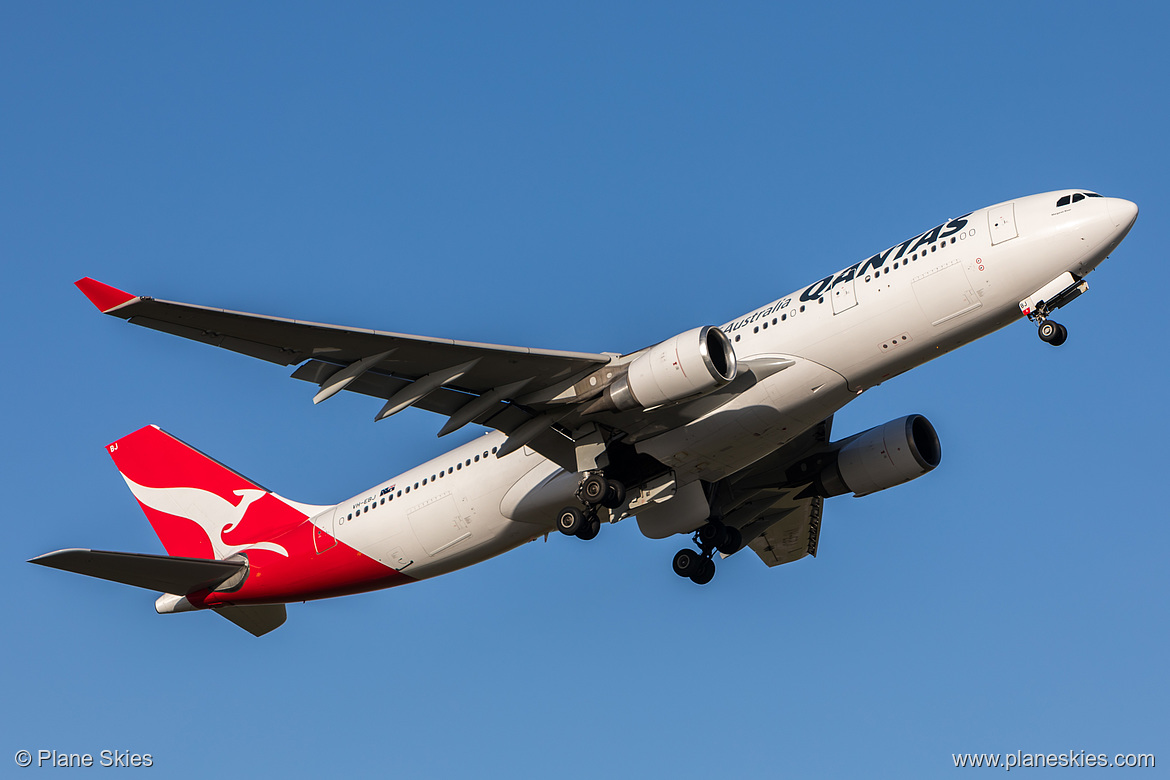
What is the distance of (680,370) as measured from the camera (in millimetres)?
20828

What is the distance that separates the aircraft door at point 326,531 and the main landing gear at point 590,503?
5.73 meters

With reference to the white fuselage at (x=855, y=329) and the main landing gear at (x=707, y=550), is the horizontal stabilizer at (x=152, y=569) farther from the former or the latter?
the main landing gear at (x=707, y=550)

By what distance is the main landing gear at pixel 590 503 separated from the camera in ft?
75.9

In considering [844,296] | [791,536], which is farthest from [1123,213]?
[791,536]

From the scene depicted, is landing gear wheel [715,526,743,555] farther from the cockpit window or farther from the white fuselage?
the cockpit window

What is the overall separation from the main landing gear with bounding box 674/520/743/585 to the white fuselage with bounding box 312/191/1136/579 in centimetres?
378

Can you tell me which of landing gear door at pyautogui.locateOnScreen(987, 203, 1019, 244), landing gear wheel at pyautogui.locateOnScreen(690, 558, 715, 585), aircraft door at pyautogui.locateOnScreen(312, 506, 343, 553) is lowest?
landing gear wheel at pyautogui.locateOnScreen(690, 558, 715, 585)

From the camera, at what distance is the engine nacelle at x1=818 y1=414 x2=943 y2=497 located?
2644 centimetres

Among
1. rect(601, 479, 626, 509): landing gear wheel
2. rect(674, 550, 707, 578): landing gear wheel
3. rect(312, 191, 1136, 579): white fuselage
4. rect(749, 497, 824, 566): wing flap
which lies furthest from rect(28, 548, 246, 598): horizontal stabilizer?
rect(749, 497, 824, 566): wing flap

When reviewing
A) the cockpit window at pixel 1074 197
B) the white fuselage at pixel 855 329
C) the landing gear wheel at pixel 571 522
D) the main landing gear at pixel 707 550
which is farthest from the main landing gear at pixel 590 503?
the cockpit window at pixel 1074 197

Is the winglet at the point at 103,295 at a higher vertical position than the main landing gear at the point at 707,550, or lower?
higher

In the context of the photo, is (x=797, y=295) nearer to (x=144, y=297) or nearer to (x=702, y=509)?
(x=702, y=509)

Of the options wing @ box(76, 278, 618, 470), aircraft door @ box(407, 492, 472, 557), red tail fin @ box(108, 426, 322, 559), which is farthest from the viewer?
red tail fin @ box(108, 426, 322, 559)

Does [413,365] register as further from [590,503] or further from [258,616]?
[258,616]
